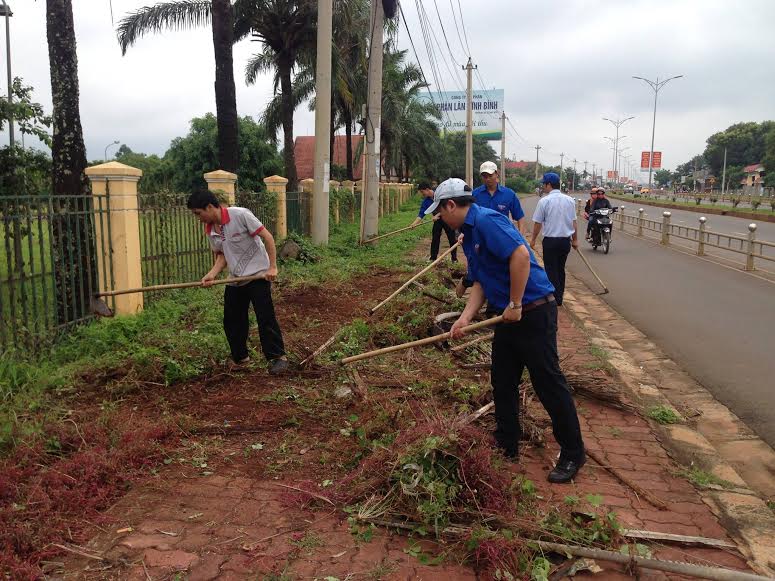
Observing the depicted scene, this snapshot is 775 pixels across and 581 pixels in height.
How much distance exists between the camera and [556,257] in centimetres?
817

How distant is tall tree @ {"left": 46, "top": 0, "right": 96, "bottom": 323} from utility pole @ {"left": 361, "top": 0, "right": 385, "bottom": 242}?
8.20 meters

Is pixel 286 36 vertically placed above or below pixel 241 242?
above

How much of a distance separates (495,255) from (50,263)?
4.95 metres

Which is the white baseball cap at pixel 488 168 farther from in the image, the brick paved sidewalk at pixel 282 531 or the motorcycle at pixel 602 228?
the motorcycle at pixel 602 228

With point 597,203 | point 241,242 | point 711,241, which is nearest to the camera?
point 241,242

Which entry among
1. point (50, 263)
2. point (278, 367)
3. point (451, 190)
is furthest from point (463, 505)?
point (50, 263)

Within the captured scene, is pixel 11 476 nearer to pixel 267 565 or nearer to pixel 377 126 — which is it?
pixel 267 565

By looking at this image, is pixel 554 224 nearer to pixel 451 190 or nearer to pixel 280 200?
pixel 451 190

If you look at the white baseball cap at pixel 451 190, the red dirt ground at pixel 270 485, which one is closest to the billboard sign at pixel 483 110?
the red dirt ground at pixel 270 485

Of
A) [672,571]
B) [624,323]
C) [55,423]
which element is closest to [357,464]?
[672,571]

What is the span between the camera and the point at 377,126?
49.9 ft

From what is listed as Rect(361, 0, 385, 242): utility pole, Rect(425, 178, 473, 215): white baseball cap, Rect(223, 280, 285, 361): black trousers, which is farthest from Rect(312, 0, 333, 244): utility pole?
Rect(425, 178, 473, 215): white baseball cap

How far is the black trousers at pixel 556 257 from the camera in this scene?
317 inches

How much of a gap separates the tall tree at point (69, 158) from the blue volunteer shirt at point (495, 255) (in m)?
4.67
